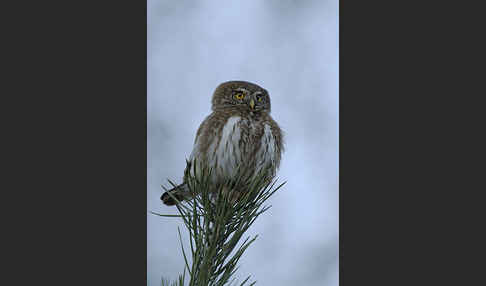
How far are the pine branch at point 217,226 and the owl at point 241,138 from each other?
1.23ft

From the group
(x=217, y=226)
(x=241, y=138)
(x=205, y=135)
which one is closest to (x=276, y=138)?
(x=241, y=138)

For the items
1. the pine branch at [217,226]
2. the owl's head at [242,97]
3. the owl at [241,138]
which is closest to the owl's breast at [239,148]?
the owl at [241,138]

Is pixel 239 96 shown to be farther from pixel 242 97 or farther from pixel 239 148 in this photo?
pixel 239 148

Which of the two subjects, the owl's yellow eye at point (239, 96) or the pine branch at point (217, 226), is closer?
the pine branch at point (217, 226)

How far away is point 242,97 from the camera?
1.97 metres

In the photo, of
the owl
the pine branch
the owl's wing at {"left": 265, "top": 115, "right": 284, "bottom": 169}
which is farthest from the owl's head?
the pine branch

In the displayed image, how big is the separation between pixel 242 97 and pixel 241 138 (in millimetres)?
333

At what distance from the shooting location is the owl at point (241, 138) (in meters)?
1.63

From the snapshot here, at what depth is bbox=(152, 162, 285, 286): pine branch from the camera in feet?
2.93

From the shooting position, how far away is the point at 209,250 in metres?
0.92

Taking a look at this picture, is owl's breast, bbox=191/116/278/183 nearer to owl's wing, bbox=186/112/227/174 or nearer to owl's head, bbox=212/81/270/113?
owl's wing, bbox=186/112/227/174

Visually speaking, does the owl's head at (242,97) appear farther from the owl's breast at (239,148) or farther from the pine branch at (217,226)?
the pine branch at (217,226)
